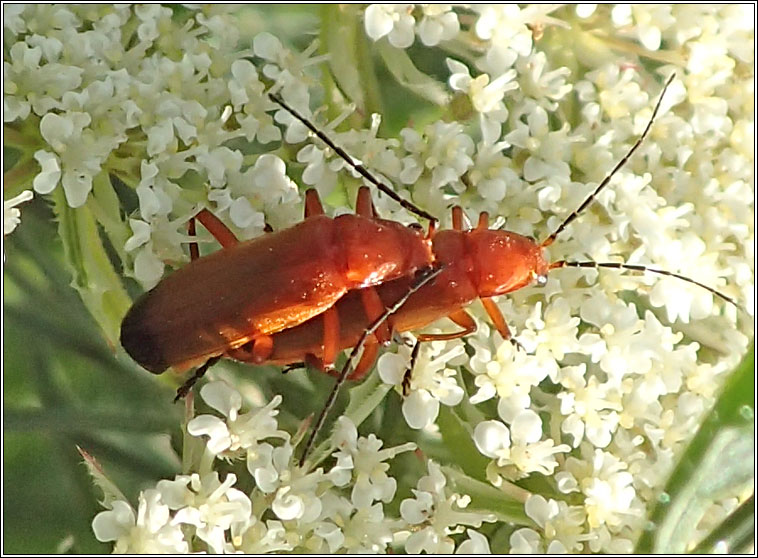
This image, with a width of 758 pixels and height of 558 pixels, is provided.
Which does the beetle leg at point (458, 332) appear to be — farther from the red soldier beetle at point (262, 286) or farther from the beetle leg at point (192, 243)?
the beetle leg at point (192, 243)

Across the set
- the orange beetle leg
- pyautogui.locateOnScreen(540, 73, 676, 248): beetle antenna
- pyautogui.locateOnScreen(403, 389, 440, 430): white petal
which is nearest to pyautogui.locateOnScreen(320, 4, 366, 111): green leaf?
the orange beetle leg

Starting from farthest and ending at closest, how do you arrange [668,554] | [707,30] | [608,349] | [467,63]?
[467,63], [707,30], [608,349], [668,554]

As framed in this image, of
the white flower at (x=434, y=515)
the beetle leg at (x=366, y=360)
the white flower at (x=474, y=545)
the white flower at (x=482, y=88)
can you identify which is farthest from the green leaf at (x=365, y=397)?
the white flower at (x=482, y=88)

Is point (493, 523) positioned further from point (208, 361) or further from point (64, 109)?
point (64, 109)

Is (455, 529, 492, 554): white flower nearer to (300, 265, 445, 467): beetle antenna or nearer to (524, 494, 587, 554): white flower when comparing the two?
(524, 494, 587, 554): white flower

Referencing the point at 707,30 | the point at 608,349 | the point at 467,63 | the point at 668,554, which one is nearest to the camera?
the point at 668,554

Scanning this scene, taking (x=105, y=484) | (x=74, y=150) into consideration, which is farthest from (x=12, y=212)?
(x=105, y=484)

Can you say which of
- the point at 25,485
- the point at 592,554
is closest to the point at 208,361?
the point at 25,485

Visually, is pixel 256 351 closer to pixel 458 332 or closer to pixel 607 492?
pixel 458 332
